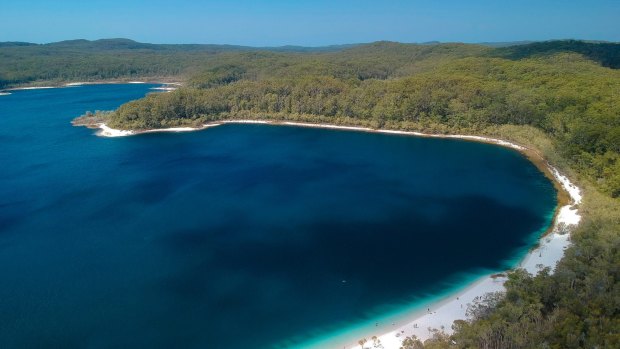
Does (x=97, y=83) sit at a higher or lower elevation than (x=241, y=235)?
higher

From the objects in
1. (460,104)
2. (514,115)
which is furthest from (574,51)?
(460,104)

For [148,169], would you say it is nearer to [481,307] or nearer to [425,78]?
[481,307]

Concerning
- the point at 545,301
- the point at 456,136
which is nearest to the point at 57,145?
the point at 456,136

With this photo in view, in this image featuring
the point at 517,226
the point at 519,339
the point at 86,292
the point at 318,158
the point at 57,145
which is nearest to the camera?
the point at 519,339

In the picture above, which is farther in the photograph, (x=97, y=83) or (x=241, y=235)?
(x=97, y=83)

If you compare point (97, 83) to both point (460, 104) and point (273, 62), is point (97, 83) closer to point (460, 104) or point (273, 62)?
point (273, 62)
